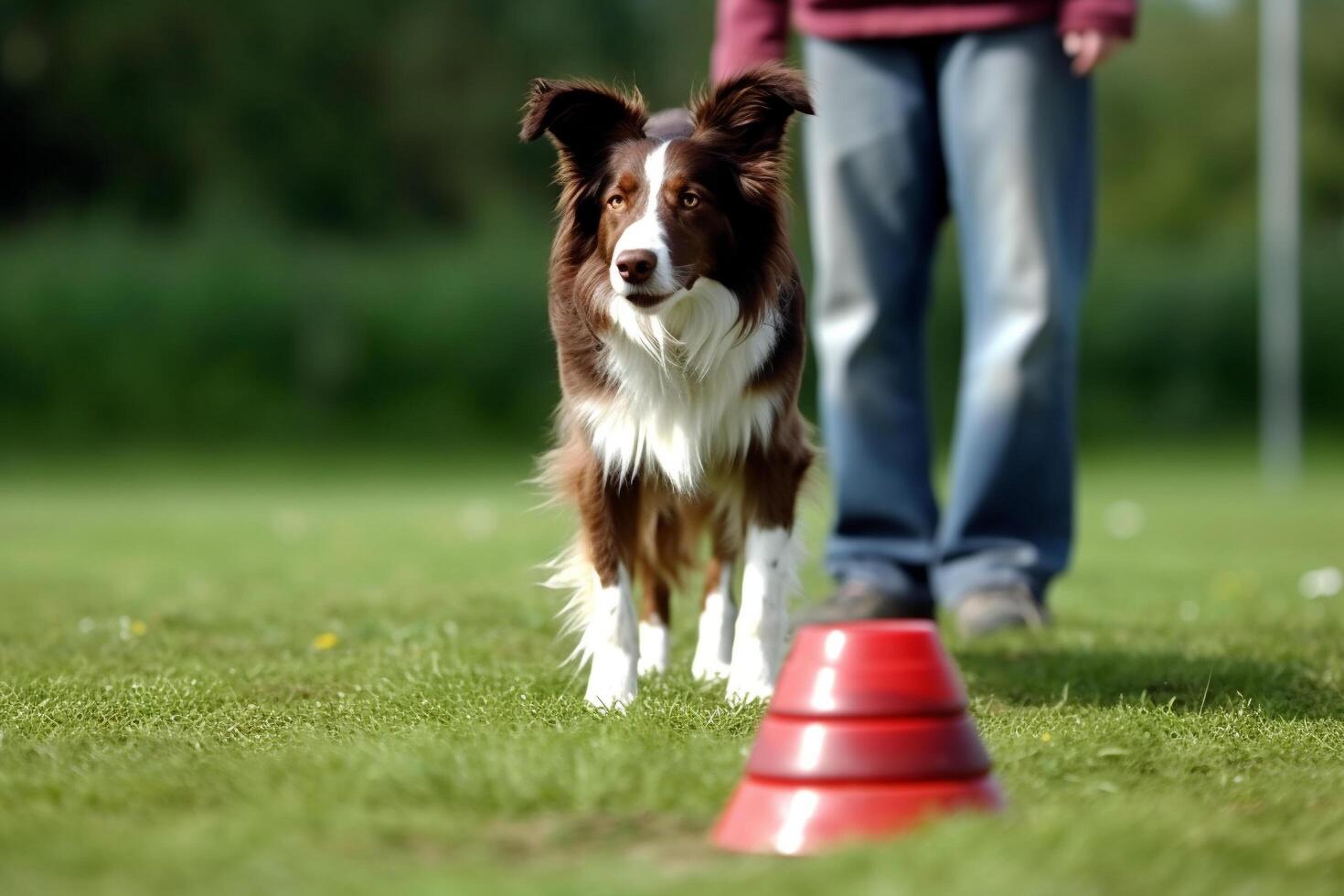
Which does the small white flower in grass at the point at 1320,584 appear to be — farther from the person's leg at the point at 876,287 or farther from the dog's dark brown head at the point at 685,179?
the dog's dark brown head at the point at 685,179

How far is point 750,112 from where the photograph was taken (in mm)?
3717

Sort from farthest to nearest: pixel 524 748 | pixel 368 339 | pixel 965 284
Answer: pixel 368 339 < pixel 965 284 < pixel 524 748

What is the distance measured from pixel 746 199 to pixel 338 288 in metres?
17.9

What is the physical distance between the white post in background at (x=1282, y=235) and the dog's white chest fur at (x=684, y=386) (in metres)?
15.1

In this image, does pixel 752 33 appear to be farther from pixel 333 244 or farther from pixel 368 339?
pixel 333 244

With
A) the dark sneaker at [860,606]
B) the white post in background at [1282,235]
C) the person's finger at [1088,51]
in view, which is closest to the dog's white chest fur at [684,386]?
the dark sneaker at [860,606]

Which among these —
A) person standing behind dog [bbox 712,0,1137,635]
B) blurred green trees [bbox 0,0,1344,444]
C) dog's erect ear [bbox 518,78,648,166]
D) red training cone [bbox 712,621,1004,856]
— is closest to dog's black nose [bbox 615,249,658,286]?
dog's erect ear [bbox 518,78,648,166]

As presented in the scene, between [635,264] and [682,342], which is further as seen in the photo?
[682,342]

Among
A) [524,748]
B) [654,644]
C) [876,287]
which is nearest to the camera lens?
[524,748]

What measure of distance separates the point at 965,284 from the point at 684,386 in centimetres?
164

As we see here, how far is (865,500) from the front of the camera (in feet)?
16.2

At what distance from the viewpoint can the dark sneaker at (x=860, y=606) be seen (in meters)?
4.68

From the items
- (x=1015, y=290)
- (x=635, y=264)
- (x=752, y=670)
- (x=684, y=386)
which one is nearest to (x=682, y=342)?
(x=684, y=386)

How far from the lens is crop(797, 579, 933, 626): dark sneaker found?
15.4 ft
